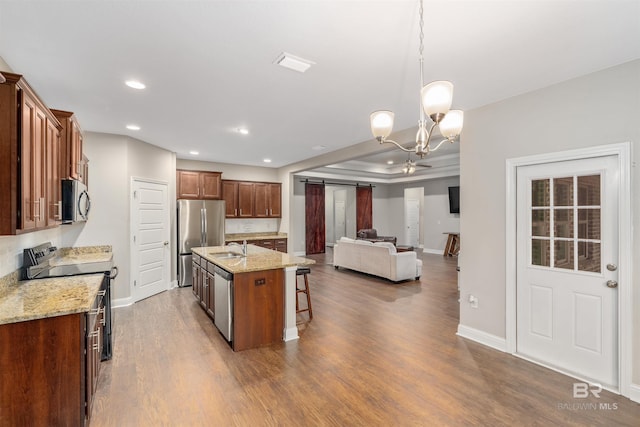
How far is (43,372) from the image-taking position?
71.4 inches

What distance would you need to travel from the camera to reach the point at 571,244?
2.80 meters

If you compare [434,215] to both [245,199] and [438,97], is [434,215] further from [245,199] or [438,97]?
[438,97]

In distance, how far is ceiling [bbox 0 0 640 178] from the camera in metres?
1.78

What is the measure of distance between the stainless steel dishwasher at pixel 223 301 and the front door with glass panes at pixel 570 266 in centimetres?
303

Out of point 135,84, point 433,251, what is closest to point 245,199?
point 135,84

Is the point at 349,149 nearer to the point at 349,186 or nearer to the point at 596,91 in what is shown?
the point at 596,91

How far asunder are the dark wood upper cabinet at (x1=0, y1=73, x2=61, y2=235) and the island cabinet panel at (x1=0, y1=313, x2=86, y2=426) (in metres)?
0.67

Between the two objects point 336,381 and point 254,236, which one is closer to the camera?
point 336,381

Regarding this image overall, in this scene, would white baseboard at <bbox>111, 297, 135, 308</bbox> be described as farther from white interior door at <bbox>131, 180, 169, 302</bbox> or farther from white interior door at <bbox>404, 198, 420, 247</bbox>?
white interior door at <bbox>404, 198, 420, 247</bbox>

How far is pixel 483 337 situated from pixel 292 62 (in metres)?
3.47

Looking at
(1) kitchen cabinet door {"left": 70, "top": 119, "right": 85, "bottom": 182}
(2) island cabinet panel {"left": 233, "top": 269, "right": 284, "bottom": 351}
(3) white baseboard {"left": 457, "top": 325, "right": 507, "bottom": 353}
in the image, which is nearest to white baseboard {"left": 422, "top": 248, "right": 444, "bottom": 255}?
(3) white baseboard {"left": 457, "top": 325, "right": 507, "bottom": 353}

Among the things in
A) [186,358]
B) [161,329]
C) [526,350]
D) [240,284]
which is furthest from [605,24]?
[161,329]

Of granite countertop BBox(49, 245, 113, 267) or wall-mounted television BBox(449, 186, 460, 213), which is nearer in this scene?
granite countertop BBox(49, 245, 113, 267)

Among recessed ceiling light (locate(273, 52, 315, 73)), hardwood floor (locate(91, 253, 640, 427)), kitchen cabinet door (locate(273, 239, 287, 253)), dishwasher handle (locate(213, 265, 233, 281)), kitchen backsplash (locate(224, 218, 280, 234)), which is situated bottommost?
hardwood floor (locate(91, 253, 640, 427))
